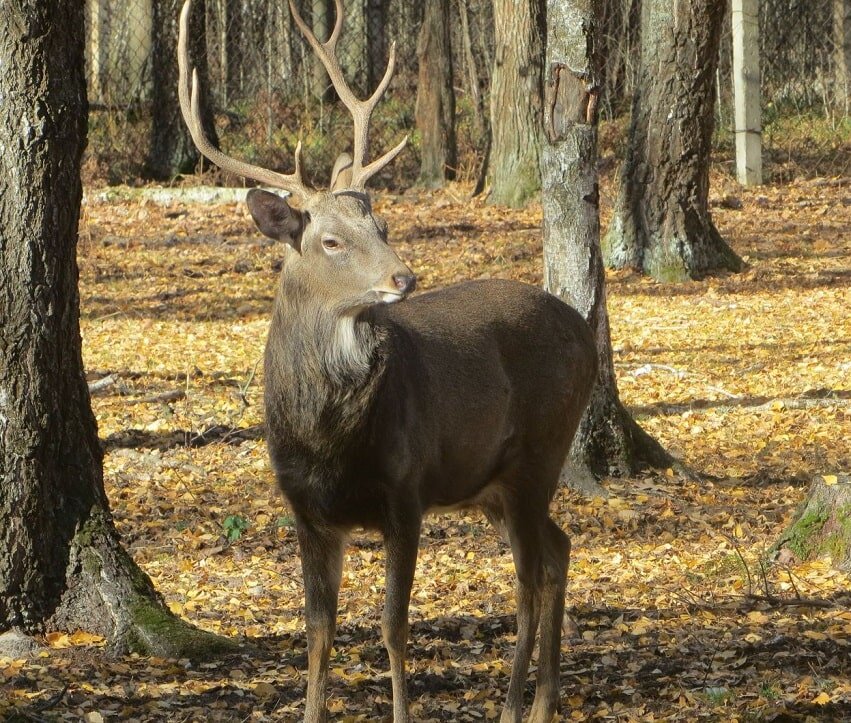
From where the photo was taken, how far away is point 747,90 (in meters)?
17.0

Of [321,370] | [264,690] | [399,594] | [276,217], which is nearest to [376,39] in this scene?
[276,217]

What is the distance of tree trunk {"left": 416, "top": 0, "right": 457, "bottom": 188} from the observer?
59.3 feet

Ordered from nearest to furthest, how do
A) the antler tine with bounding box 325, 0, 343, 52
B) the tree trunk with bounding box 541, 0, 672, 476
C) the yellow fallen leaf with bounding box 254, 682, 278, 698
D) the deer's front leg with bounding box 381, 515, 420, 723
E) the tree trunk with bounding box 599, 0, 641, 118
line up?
the deer's front leg with bounding box 381, 515, 420, 723, the yellow fallen leaf with bounding box 254, 682, 278, 698, the antler tine with bounding box 325, 0, 343, 52, the tree trunk with bounding box 541, 0, 672, 476, the tree trunk with bounding box 599, 0, 641, 118

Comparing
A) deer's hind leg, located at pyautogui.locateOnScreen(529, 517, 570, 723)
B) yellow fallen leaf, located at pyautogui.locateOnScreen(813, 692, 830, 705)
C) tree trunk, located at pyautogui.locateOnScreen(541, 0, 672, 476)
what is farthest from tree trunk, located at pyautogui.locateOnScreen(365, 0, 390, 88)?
yellow fallen leaf, located at pyautogui.locateOnScreen(813, 692, 830, 705)

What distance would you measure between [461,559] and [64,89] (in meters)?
3.32

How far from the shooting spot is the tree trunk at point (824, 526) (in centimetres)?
641

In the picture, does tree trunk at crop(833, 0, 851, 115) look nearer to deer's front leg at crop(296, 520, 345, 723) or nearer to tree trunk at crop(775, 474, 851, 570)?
tree trunk at crop(775, 474, 851, 570)

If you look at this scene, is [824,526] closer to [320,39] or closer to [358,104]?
[358,104]

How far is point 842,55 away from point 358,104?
19.7 metres

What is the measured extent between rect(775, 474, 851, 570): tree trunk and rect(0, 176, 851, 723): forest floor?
99 millimetres

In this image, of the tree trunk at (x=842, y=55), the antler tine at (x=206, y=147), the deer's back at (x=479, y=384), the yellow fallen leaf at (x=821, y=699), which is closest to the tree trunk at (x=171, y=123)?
the tree trunk at (x=842, y=55)

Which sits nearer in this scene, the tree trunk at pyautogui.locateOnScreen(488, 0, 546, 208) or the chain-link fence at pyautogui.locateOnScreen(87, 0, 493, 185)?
the tree trunk at pyautogui.locateOnScreen(488, 0, 546, 208)

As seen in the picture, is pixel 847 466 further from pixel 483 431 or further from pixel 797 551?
pixel 483 431

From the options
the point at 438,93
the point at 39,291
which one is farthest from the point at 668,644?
the point at 438,93
